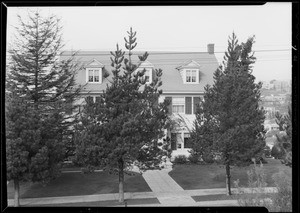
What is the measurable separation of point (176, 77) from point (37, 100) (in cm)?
181

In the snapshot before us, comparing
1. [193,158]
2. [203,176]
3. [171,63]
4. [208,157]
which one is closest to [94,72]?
[171,63]

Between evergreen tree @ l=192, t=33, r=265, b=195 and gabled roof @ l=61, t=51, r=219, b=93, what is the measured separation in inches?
4.9

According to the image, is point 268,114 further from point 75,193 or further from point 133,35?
point 75,193

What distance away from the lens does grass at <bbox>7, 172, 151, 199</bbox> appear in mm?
3886

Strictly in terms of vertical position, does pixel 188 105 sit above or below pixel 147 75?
below

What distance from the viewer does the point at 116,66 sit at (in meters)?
3.96

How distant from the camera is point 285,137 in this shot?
3795 mm

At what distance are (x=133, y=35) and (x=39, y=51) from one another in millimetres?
1237

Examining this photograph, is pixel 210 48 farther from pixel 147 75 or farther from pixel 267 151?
pixel 267 151

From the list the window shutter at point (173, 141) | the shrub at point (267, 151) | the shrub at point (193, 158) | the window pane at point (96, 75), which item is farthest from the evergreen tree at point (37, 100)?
the shrub at point (267, 151)

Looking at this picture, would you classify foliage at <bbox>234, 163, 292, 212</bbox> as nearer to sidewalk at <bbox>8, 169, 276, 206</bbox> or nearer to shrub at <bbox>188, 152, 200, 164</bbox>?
sidewalk at <bbox>8, 169, 276, 206</bbox>

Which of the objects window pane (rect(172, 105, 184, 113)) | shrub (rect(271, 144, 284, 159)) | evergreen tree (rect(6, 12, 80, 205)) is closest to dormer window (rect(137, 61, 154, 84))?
window pane (rect(172, 105, 184, 113))
